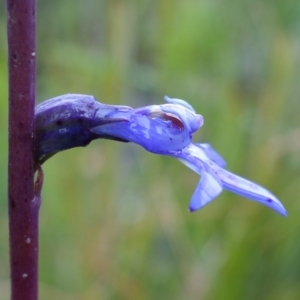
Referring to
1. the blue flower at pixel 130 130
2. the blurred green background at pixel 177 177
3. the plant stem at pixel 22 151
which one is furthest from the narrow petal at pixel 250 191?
the blurred green background at pixel 177 177

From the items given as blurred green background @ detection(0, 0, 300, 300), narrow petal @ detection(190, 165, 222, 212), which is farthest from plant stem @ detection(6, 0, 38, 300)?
blurred green background @ detection(0, 0, 300, 300)

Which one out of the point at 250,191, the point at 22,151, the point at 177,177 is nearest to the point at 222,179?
the point at 250,191

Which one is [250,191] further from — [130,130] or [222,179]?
[130,130]

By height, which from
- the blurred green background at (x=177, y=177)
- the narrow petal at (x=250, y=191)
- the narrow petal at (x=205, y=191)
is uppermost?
the narrow petal at (x=205, y=191)

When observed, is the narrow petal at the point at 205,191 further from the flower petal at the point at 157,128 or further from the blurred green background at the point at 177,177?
the blurred green background at the point at 177,177

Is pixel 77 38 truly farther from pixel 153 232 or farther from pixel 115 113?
pixel 115 113

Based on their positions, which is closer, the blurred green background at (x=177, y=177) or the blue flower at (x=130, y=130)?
the blue flower at (x=130, y=130)

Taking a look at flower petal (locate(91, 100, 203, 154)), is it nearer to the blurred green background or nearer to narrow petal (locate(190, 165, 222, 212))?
narrow petal (locate(190, 165, 222, 212))
